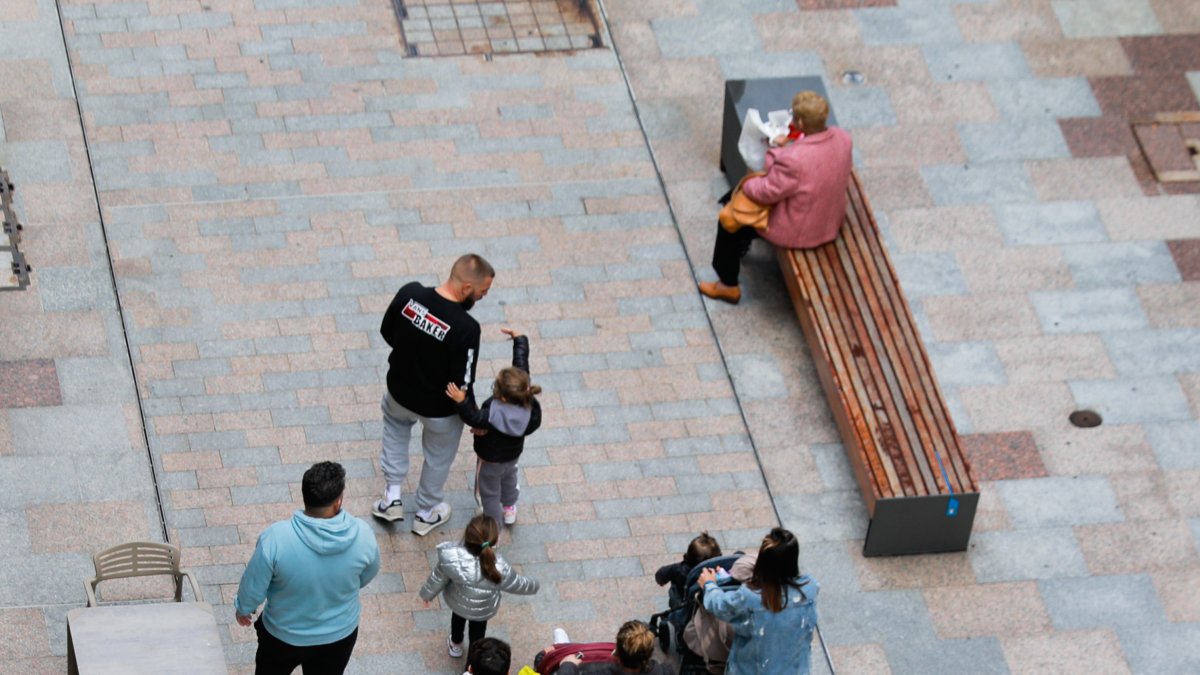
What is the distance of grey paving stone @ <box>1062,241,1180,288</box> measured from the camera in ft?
44.0

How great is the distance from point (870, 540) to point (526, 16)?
17.3ft

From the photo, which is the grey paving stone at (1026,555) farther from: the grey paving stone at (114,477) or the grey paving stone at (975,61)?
the grey paving stone at (114,477)

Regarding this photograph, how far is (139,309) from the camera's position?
40.2 ft

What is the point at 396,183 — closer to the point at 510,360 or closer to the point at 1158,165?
the point at 510,360

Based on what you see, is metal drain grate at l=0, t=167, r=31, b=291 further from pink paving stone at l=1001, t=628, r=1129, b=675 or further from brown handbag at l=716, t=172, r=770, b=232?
pink paving stone at l=1001, t=628, r=1129, b=675

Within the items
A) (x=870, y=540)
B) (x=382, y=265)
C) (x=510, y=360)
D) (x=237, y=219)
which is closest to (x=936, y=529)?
(x=870, y=540)

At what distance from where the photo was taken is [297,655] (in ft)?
31.5

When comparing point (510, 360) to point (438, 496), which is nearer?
point (438, 496)

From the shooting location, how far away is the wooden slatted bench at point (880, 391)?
1149 cm

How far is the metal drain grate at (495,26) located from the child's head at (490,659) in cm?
617

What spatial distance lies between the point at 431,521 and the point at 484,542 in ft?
4.88

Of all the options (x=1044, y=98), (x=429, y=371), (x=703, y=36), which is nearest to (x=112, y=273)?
(x=429, y=371)

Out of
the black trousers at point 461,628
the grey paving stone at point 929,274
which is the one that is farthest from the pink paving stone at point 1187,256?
the black trousers at point 461,628

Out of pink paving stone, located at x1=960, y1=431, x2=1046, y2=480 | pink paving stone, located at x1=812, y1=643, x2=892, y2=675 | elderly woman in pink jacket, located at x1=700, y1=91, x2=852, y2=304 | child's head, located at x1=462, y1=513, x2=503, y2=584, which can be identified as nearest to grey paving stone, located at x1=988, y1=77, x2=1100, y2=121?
elderly woman in pink jacket, located at x1=700, y1=91, x2=852, y2=304
